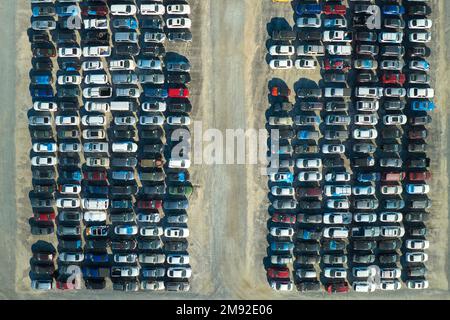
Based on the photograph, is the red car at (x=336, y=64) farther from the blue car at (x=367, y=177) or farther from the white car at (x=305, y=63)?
the blue car at (x=367, y=177)

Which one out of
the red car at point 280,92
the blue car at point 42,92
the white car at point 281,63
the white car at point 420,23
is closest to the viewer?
the white car at point 420,23

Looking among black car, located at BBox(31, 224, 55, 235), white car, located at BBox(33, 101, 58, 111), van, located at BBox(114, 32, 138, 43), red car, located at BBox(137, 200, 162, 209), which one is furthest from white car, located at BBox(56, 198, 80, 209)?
van, located at BBox(114, 32, 138, 43)

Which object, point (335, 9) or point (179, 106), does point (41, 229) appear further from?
point (335, 9)

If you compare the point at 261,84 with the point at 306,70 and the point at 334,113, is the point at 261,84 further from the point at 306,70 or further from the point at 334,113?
the point at 334,113

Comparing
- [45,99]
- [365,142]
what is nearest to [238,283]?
[365,142]

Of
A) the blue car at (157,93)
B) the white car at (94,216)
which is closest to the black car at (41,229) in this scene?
the white car at (94,216)

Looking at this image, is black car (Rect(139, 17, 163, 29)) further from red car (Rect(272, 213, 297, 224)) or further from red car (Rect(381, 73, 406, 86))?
red car (Rect(381, 73, 406, 86))
